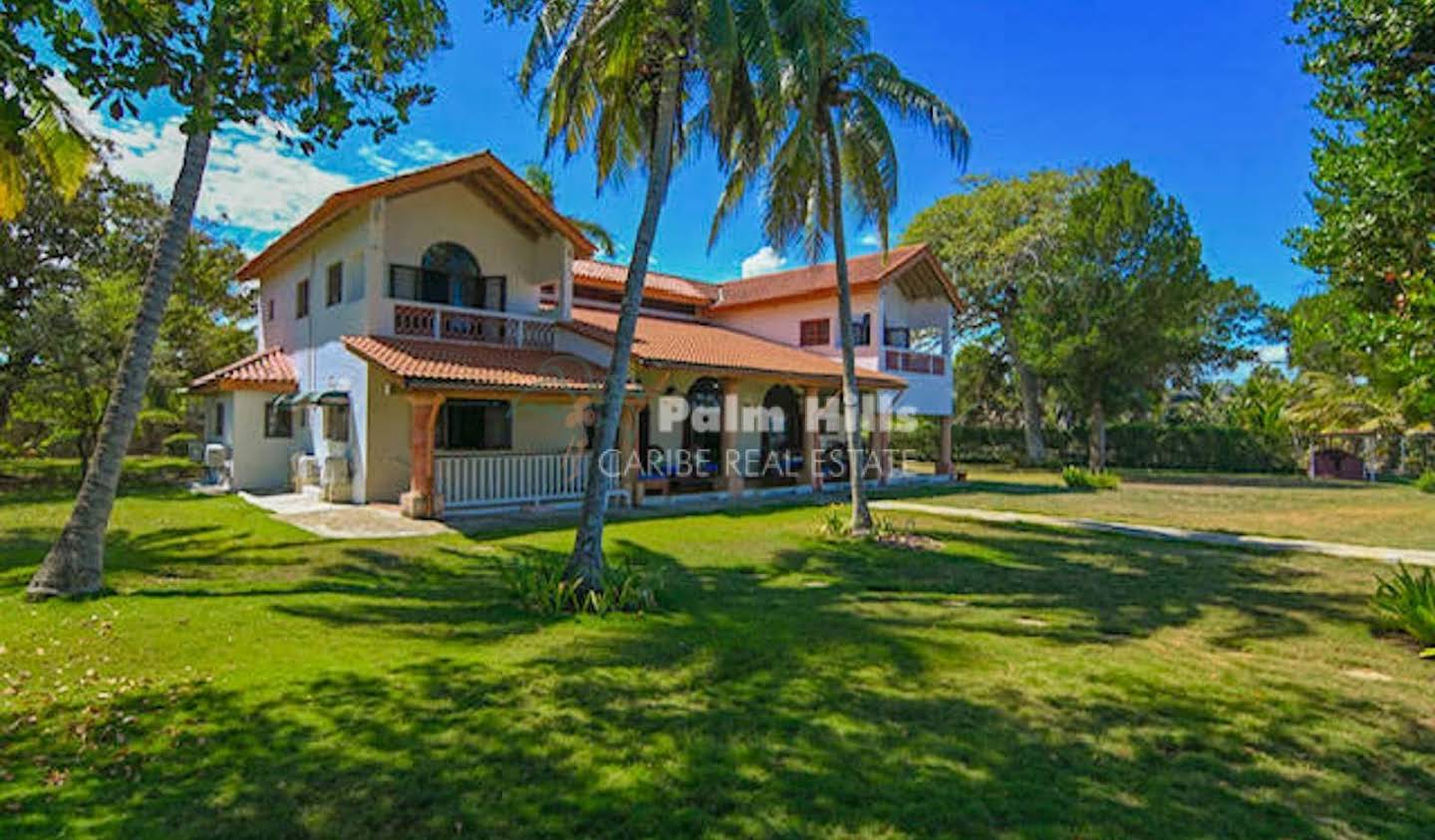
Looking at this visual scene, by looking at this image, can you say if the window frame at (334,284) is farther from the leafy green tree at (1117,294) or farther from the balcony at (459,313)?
the leafy green tree at (1117,294)

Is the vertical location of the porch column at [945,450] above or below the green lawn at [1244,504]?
above

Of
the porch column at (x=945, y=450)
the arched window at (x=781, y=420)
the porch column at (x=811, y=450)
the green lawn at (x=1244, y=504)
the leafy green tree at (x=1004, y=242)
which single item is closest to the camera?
the green lawn at (x=1244, y=504)

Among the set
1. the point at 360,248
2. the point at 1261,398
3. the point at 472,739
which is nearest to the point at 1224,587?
the point at 472,739

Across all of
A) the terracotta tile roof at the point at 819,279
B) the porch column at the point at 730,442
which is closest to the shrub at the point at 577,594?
the porch column at the point at 730,442

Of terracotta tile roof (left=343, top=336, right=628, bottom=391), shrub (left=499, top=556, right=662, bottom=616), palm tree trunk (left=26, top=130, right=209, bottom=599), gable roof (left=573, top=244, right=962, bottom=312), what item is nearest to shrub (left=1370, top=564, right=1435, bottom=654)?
shrub (left=499, top=556, right=662, bottom=616)

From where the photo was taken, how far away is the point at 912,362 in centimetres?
2527

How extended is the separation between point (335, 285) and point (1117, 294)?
26.3 metres

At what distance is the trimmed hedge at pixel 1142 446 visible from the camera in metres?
32.4

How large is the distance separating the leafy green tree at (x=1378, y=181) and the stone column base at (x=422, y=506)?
43.1ft

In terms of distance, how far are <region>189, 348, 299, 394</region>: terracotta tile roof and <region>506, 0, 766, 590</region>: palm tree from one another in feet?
40.4

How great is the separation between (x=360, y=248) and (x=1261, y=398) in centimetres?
4306

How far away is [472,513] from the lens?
1429 centimetres

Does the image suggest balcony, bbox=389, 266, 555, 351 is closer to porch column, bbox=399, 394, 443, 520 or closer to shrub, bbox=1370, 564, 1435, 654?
porch column, bbox=399, 394, 443, 520

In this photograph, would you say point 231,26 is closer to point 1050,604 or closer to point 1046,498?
point 1050,604
